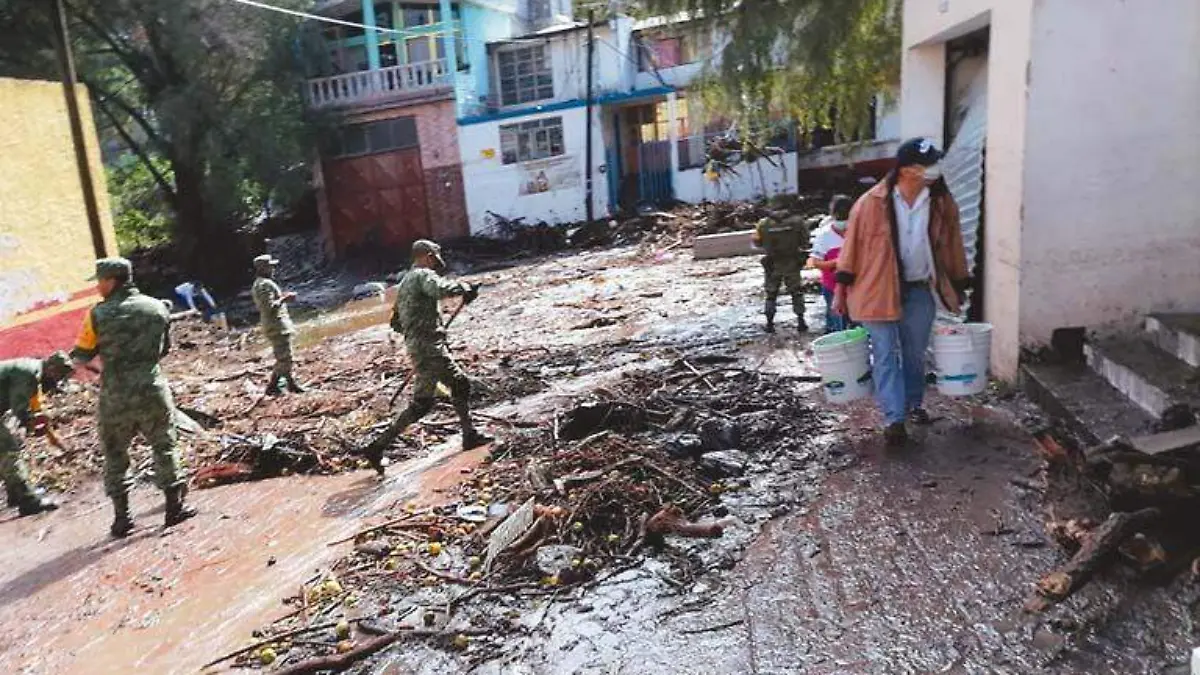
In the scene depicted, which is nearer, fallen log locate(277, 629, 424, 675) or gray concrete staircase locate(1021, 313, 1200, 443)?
fallen log locate(277, 629, 424, 675)

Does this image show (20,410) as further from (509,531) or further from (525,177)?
(525,177)

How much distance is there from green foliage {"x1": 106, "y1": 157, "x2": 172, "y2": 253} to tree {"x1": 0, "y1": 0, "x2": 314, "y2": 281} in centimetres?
121

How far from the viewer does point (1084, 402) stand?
4668 millimetres

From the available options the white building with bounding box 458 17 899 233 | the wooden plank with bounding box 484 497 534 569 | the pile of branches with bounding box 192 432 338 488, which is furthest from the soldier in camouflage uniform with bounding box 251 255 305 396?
the white building with bounding box 458 17 899 233

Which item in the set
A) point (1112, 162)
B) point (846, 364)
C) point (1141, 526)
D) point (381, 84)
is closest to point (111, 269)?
point (846, 364)

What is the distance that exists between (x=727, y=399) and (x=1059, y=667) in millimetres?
3799

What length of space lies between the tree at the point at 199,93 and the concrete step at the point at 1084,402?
842 inches

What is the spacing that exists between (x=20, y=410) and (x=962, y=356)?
6729mm

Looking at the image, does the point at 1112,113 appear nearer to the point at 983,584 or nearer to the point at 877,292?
the point at 877,292

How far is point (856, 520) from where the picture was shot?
4156 millimetres

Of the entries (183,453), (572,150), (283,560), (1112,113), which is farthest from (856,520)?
(572,150)

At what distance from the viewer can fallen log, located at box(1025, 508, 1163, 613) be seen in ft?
10.3

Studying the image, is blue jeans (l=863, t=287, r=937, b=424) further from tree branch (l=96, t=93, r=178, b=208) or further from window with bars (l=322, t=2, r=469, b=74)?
window with bars (l=322, t=2, r=469, b=74)

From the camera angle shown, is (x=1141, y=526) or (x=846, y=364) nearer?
(x=1141, y=526)
